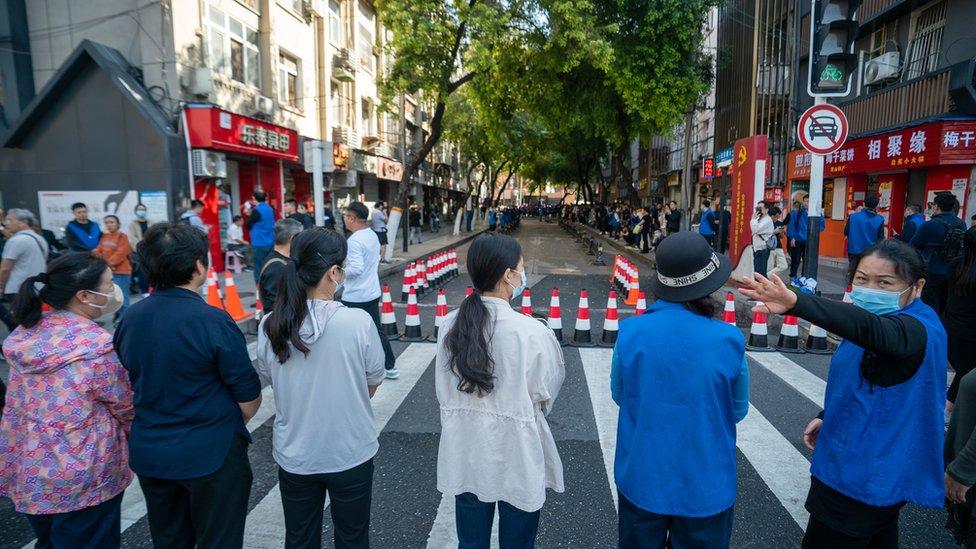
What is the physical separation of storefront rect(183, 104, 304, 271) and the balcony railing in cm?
1695

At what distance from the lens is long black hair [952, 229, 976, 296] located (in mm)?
4273

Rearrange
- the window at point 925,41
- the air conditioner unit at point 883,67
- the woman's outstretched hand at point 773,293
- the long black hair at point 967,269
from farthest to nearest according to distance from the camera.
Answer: the air conditioner unit at point 883,67
the window at point 925,41
the long black hair at point 967,269
the woman's outstretched hand at point 773,293

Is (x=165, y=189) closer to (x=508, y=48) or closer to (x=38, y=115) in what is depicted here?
(x=38, y=115)

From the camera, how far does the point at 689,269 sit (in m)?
1.97

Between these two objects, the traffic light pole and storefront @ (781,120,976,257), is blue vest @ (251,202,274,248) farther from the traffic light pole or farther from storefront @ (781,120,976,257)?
storefront @ (781,120,976,257)

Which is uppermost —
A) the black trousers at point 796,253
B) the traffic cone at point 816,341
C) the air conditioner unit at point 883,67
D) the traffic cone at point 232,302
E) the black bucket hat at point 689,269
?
the air conditioner unit at point 883,67

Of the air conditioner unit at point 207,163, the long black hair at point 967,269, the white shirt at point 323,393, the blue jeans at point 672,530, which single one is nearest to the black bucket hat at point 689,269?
the blue jeans at point 672,530

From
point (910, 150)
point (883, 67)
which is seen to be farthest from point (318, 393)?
point (883, 67)

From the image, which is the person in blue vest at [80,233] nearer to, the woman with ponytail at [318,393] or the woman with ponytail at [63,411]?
the woman with ponytail at [63,411]

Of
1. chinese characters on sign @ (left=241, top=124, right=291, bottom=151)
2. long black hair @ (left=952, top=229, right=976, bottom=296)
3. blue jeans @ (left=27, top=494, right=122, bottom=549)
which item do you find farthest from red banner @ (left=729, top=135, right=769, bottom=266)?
chinese characters on sign @ (left=241, top=124, right=291, bottom=151)

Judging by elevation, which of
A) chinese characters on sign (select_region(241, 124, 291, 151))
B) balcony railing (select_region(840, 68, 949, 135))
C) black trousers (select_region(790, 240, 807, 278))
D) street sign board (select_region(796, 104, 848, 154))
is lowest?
black trousers (select_region(790, 240, 807, 278))

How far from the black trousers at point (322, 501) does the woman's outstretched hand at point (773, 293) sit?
177 centimetres

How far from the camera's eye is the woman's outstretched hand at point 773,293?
1931 mm

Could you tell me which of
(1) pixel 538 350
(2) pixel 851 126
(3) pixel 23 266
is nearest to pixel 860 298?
(1) pixel 538 350
